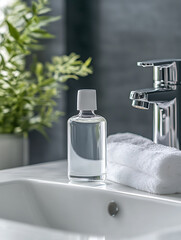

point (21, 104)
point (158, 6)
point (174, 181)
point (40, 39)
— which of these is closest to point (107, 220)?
point (174, 181)

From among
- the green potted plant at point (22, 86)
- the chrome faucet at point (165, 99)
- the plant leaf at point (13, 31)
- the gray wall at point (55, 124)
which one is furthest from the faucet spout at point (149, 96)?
the gray wall at point (55, 124)

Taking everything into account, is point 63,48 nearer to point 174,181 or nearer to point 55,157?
point 55,157

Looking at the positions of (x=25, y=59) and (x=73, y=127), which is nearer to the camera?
(x=73, y=127)

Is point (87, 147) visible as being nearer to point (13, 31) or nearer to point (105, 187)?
point (105, 187)

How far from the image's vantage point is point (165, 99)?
2.74 feet

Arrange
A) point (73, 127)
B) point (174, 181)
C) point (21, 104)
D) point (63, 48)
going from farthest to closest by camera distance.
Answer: point (63, 48)
point (21, 104)
point (73, 127)
point (174, 181)

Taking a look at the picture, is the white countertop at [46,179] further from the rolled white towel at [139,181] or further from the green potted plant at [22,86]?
the green potted plant at [22,86]

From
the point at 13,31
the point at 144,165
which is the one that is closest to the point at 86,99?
the point at 144,165

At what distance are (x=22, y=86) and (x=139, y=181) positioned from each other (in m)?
0.52

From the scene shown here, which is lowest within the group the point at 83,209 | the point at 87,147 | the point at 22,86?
the point at 83,209

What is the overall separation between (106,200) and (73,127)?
0.15 metres

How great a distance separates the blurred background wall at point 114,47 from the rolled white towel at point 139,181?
0.42 m

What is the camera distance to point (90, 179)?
30.9 inches

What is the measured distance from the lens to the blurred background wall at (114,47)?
3.84 feet
